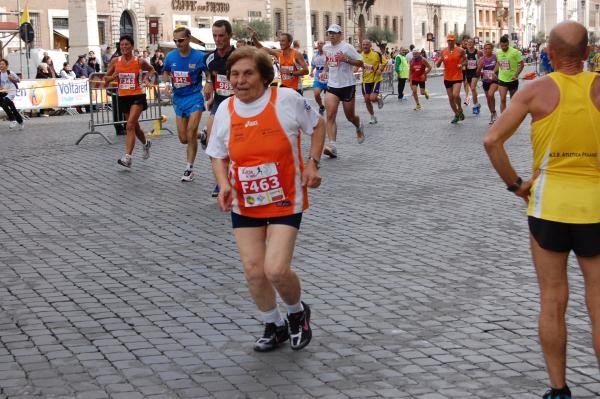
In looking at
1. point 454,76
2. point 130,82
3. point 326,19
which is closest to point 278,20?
point 326,19

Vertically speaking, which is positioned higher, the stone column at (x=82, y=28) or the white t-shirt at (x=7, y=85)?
the stone column at (x=82, y=28)

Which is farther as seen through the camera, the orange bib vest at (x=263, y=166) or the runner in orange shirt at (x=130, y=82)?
A: the runner in orange shirt at (x=130, y=82)

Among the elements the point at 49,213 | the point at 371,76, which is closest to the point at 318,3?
the point at 371,76

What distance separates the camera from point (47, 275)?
814 centimetres

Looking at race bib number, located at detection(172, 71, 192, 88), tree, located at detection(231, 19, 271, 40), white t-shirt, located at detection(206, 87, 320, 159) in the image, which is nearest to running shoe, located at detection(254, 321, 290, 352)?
white t-shirt, located at detection(206, 87, 320, 159)

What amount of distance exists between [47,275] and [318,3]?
67718 mm

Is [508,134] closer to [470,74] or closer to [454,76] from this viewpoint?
[454,76]

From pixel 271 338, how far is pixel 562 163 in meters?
1.99

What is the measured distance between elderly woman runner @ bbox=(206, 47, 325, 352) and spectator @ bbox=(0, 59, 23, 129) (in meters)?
19.4

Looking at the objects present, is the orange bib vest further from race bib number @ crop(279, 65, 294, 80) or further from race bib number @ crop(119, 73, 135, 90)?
race bib number @ crop(279, 65, 294, 80)

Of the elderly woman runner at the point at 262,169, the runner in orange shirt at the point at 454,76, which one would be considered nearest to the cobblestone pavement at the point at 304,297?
the elderly woman runner at the point at 262,169

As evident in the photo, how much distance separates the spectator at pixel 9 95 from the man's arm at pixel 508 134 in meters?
20.7

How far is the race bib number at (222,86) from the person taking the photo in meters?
12.4

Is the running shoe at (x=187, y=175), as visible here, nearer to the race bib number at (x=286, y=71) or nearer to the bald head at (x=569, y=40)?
the race bib number at (x=286, y=71)
